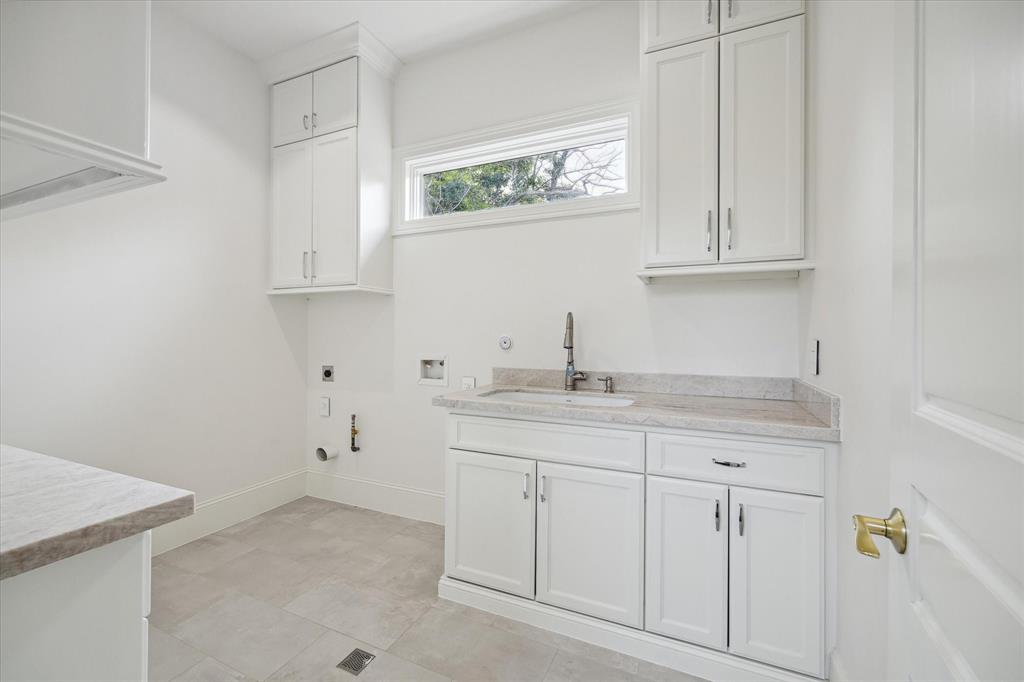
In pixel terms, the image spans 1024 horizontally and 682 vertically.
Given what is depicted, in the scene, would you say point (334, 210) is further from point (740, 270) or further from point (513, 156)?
point (740, 270)

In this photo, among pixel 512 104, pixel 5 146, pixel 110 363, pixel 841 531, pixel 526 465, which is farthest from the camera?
pixel 512 104

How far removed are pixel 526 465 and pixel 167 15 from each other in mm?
3138

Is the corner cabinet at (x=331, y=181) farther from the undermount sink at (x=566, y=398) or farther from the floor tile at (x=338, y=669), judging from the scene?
the floor tile at (x=338, y=669)

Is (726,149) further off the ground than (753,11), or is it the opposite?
(753,11)

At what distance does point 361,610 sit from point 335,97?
2.89 metres

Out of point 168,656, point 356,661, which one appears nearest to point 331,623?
point 356,661

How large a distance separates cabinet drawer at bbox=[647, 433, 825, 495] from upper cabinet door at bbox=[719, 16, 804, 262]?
782 mm

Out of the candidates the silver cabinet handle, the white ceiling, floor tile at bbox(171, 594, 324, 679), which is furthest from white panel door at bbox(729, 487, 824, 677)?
the white ceiling

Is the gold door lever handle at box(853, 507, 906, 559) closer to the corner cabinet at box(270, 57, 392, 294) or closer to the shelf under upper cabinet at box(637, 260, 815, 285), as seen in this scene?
the shelf under upper cabinet at box(637, 260, 815, 285)

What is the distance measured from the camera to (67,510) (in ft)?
2.32

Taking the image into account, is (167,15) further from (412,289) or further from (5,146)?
(5,146)

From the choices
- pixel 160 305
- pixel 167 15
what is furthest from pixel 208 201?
pixel 167 15

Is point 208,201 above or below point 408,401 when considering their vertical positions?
above

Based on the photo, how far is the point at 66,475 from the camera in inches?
33.8
